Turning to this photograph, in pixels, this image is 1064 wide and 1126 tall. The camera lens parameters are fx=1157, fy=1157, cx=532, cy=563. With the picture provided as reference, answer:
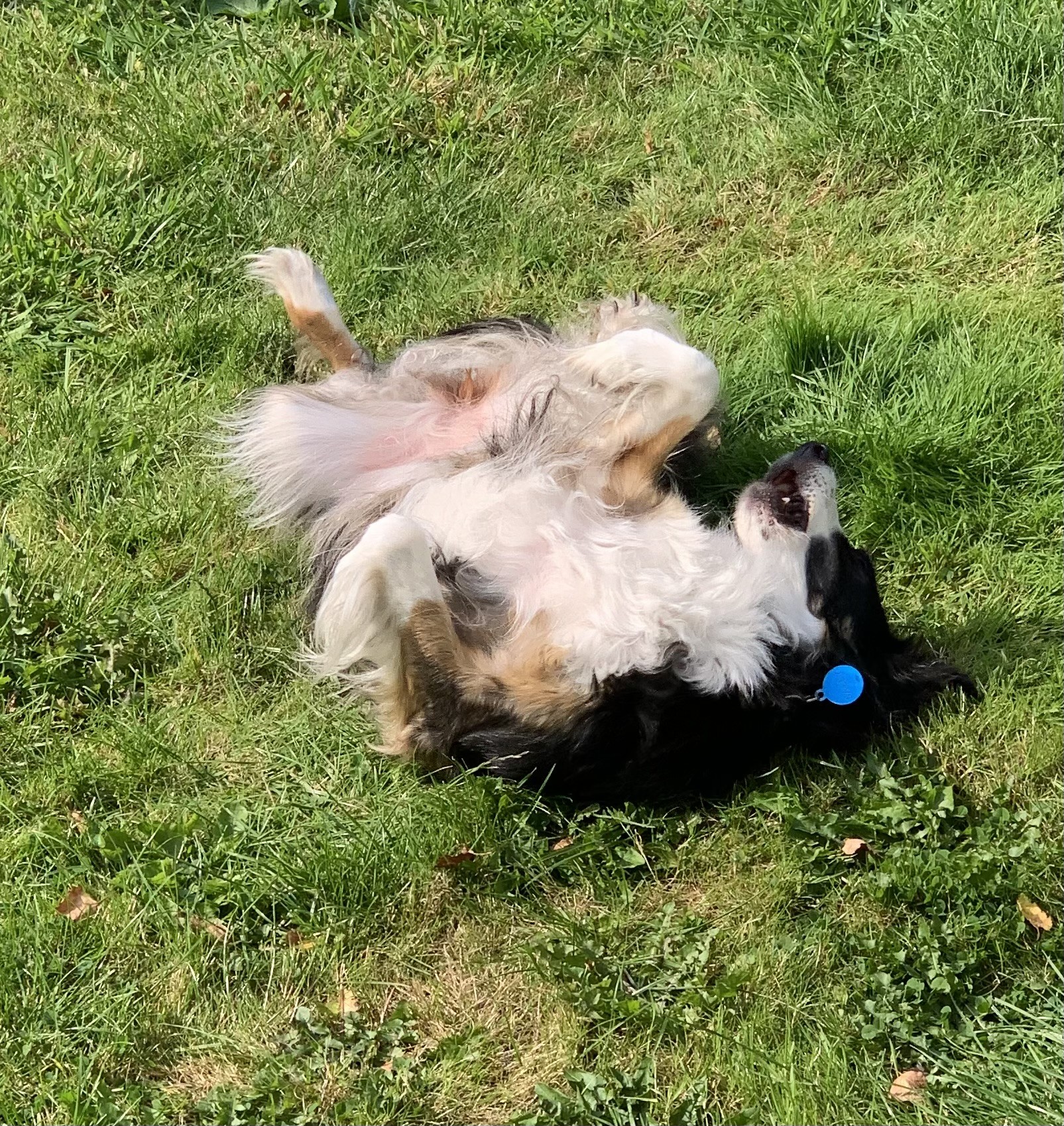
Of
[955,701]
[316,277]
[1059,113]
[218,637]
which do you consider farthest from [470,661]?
[1059,113]

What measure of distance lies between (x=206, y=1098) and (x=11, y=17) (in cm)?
527

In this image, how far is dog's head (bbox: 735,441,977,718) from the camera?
369 cm

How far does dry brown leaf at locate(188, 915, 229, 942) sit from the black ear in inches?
88.5

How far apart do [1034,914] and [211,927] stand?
7.99 feet

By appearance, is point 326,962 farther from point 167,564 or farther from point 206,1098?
point 167,564

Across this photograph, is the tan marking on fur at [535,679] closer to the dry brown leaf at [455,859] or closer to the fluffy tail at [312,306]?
the dry brown leaf at [455,859]

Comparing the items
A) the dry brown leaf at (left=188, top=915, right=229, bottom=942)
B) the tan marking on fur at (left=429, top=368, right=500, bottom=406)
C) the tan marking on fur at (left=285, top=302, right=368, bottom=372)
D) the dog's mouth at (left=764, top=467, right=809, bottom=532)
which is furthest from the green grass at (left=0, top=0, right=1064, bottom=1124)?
the tan marking on fur at (left=429, top=368, right=500, bottom=406)

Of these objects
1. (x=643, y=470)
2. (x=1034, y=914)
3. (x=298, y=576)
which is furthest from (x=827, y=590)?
(x=298, y=576)

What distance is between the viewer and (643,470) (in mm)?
4016

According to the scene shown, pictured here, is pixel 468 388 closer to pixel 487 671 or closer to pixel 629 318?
pixel 629 318

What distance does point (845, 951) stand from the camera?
3.42 meters

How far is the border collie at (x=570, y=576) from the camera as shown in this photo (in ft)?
11.4

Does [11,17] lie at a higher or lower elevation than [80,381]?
higher

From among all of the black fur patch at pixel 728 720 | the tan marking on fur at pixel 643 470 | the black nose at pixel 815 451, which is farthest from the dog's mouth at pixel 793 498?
the tan marking on fur at pixel 643 470
